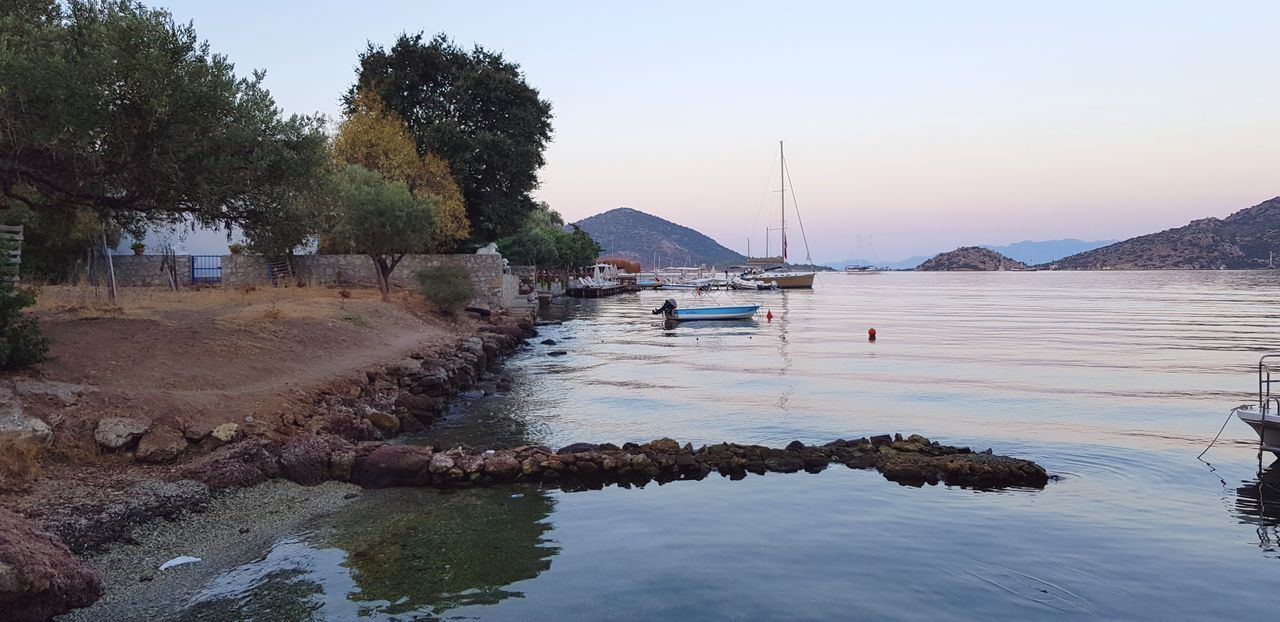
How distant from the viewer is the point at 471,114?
4994 centimetres

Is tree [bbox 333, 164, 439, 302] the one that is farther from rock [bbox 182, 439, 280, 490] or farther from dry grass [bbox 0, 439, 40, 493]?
dry grass [bbox 0, 439, 40, 493]

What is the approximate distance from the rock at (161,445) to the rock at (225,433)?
49cm

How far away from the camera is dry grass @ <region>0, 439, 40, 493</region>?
31.2 feet

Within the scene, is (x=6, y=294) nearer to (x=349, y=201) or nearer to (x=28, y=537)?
(x=28, y=537)

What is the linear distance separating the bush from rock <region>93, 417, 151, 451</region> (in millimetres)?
25382

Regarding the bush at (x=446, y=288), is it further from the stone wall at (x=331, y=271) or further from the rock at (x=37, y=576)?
the rock at (x=37, y=576)

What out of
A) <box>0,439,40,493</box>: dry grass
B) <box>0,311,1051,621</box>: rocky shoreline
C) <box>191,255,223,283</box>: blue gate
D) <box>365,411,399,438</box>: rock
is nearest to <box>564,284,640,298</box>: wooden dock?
<box>191,255,223,283</box>: blue gate

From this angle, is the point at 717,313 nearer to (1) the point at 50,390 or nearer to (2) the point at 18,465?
(1) the point at 50,390

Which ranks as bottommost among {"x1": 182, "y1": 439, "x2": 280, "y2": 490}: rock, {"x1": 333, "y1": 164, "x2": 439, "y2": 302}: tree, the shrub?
{"x1": 182, "y1": 439, "x2": 280, "y2": 490}: rock

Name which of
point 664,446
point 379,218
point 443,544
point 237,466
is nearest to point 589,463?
point 664,446

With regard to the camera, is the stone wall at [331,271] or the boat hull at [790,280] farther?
the boat hull at [790,280]

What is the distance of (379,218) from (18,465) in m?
24.8

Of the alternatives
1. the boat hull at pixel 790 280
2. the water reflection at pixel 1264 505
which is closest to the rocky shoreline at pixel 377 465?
the water reflection at pixel 1264 505

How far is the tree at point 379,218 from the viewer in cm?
3359
